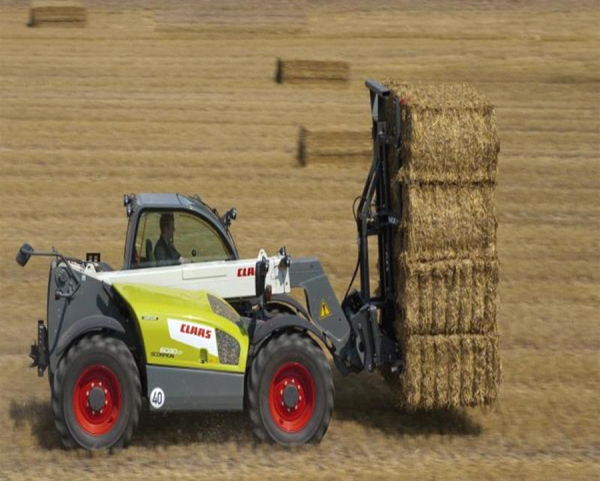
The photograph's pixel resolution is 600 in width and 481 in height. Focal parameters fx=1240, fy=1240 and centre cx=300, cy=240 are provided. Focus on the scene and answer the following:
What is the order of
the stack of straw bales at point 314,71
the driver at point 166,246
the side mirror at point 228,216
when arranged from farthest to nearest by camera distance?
the stack of straw bales at point 314,71
the side mirror at point 228,216
the driver at point 166,246

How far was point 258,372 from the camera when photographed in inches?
412

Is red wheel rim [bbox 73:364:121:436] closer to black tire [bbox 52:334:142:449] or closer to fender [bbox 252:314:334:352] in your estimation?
black tire [bbox 52:334:142:449]

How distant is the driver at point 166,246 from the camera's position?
10.9m

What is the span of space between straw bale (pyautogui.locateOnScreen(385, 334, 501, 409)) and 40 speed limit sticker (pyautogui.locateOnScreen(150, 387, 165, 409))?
2.16 meters

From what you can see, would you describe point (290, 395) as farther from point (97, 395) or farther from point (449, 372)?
point (97, 395)

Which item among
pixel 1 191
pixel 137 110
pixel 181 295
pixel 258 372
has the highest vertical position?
pixel 137 110

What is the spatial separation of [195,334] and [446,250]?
2307 mm

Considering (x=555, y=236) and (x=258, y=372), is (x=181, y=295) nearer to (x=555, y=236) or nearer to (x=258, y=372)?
(x=258, y=372)

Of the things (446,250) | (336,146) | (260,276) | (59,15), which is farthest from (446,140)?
(59,15)

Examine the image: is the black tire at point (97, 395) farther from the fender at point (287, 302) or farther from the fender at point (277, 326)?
the fender at point (287, 302)

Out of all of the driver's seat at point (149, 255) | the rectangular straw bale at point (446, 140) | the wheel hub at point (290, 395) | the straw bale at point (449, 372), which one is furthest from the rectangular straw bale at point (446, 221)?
the driver's seat at point (149, 255)

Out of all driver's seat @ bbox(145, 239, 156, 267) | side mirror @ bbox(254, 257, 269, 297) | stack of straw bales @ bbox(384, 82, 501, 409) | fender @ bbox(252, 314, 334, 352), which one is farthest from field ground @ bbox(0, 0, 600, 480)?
driver's seat @ bbox(145, 239, 156, 267)

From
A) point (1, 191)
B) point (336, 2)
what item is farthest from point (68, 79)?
point (336, 2)

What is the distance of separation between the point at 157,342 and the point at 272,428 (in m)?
1.24
